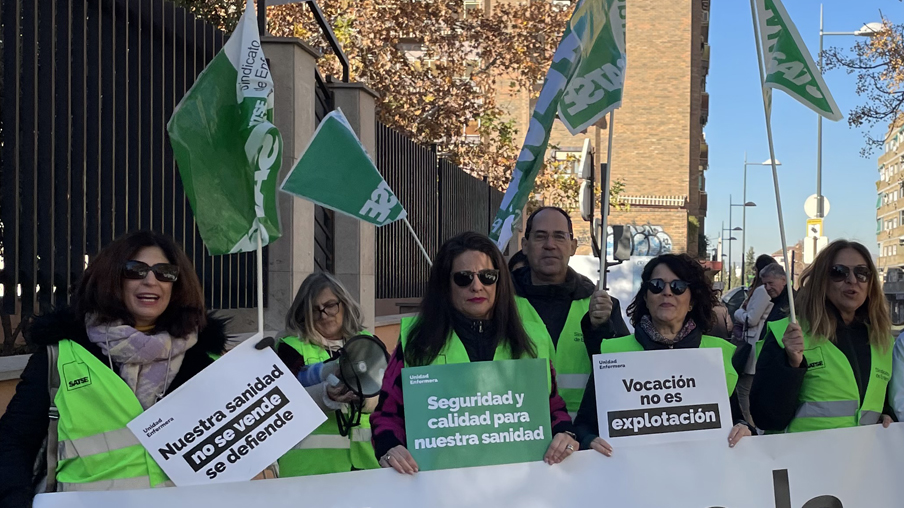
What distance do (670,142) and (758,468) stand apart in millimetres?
38588

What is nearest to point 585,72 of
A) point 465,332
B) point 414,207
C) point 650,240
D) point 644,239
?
point 465,332

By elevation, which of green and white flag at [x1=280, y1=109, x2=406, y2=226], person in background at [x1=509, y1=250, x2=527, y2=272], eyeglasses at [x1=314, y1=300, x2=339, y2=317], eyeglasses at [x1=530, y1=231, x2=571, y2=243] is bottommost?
eyeglasses at [x1=314, y1=300, x2=339, y2=317]

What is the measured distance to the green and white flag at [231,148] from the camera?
140 inches

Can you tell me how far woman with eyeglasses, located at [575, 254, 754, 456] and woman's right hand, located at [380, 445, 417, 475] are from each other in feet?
2.54

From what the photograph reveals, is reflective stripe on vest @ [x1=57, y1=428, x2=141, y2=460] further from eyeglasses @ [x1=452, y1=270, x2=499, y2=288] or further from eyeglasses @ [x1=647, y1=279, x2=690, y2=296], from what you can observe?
eyeglasses @ [x1=647, y1=279, x2=690, y2=296]

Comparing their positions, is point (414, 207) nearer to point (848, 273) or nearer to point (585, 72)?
point (585, 72)

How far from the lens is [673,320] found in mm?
3887

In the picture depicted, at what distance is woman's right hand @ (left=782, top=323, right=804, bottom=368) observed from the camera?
150 inches

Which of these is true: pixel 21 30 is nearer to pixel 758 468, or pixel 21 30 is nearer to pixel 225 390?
pixel 225 390

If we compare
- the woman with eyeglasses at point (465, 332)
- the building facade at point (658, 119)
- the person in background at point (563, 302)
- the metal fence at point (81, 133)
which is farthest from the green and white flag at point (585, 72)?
the building facade at point (658, 119)

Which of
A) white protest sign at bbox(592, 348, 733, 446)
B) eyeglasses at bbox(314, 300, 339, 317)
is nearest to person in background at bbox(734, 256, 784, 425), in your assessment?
white protest sign at bbox(592, 348, 733, 446)

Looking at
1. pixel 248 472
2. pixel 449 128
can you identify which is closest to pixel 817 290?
pixel 248 472

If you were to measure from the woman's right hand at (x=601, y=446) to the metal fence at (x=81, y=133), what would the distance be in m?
2.69

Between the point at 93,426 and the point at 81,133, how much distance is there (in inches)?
94.4
